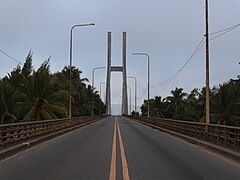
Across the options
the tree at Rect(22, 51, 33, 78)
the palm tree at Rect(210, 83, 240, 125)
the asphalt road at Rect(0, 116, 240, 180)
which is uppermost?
the tree at Rect(22, 51, 33, 78)

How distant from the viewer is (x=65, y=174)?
10.9 metres

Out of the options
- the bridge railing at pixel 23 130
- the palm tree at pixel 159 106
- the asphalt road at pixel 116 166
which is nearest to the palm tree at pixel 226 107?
the bridge railing at pixel 23 130

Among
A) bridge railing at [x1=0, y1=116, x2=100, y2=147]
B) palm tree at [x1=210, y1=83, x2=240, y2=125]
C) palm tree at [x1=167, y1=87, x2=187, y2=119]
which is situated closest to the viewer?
bridge railing at [x1=0, y1=116, x2=100, y2=147]

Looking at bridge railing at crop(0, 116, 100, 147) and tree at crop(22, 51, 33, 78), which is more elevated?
tree at crop(22, 51, 33, 78)

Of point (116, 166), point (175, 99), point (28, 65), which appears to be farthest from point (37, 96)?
point (175, 99)

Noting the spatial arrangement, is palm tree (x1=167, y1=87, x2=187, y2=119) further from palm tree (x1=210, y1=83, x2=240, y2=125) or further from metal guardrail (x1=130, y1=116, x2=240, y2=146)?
metal guardrail (x1=130, y1=116, x2=240, y2=146)

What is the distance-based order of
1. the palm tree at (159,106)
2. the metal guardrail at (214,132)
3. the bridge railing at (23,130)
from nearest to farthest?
the metal guardrail at (214,132) → the bridge railing at (23,130) → the palm tree at (159,106)

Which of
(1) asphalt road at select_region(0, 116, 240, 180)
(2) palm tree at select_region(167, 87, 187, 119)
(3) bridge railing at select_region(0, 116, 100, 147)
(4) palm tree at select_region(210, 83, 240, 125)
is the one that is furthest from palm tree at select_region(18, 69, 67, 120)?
(2) palm tree at select_region(167, 87, 187, 119)

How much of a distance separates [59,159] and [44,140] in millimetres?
8935

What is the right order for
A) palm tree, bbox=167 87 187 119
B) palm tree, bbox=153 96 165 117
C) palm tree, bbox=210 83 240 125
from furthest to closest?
palm tree, bbox=153 96 165 117
palm tree, bbox=167 87 187 119
palm tree, bbox=210 83 240 125

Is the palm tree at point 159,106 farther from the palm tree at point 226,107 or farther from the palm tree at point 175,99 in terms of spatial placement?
the palm tree at point 226,107

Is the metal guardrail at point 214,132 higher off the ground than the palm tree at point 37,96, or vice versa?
the palm tree at point 37,96

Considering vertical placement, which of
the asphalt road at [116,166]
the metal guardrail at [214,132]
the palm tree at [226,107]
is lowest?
the asphalt road at [116,166]

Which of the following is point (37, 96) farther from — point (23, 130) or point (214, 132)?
point (214, 132)
